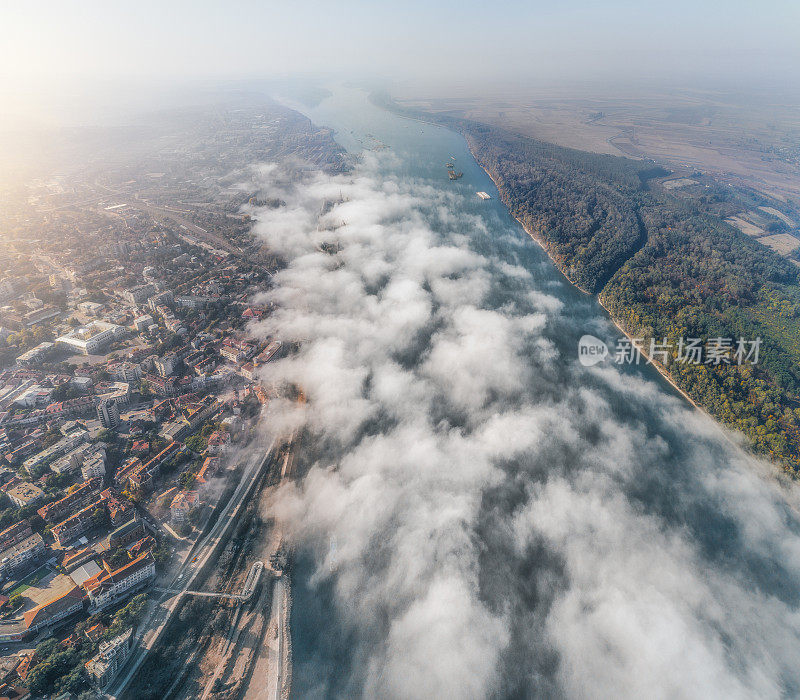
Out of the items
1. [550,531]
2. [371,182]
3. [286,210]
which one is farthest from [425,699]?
[371,182]

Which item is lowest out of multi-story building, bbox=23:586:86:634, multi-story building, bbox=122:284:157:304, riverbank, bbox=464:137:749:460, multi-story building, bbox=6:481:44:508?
riverbank, bbox=464:137:749:460

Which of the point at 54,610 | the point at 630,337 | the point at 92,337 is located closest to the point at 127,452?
the point at 54,610

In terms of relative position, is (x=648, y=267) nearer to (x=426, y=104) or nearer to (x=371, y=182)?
(x=371, y=182)

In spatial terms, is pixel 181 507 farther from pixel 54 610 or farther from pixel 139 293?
pixel 139 293

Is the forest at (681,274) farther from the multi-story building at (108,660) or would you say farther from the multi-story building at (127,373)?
the multi-story building at (127,373)

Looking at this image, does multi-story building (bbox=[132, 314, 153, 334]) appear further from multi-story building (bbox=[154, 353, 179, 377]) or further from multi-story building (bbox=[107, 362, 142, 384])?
multi-story building (bbox=[154, 353, 179, 377])

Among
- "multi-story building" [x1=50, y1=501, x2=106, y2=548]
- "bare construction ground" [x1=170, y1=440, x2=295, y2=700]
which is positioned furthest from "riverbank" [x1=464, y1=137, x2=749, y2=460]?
"multi-story building" [x1=50, y1=501, x2=106, y2=548]

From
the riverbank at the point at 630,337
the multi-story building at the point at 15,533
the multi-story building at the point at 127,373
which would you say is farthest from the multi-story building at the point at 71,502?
the riverbank at the point at 630,337
